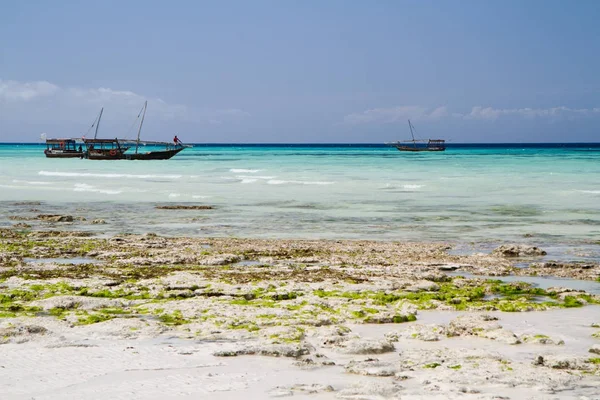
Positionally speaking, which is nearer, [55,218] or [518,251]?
[518,251]

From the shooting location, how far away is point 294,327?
9258mm

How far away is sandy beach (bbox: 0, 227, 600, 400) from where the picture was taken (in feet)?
23.0

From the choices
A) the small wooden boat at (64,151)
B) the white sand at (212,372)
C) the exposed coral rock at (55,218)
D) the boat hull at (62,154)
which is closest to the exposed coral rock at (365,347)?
the white sand at (212,372)

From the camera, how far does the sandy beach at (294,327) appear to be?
23.0 ft

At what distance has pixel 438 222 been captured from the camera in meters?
24.0

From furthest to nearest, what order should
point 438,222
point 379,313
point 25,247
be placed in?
point 438,222 → point 25,247 → point 379,313

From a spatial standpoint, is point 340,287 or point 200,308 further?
point 340,287

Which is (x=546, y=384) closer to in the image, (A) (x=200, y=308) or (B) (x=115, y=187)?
(A) (x=200, y=308)

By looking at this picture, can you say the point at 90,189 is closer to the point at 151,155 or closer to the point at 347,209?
the point at 347,209

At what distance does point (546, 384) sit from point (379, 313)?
3.40 metres

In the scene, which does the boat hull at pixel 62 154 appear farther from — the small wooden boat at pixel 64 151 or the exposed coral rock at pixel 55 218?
the exposed coral rock at pixel 55 218

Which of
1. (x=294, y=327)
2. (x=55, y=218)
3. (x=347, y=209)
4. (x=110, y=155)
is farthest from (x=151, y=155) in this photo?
(x=294, y=327)

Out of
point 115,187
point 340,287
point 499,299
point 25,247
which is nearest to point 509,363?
point 499,299

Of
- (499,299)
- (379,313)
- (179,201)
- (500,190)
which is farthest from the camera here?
(500,190)
